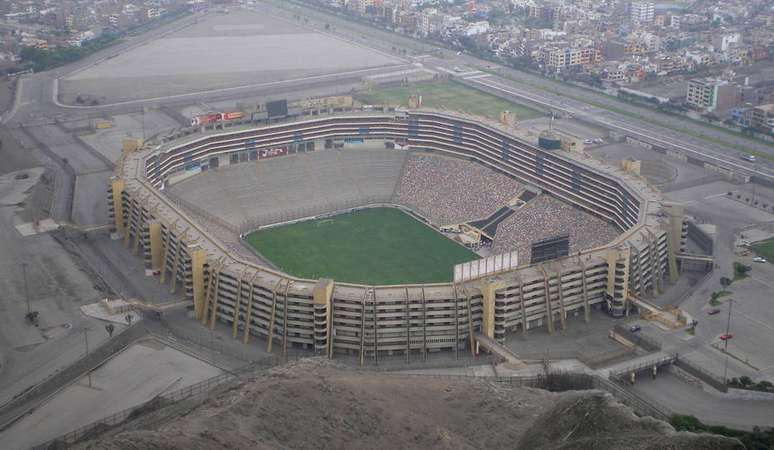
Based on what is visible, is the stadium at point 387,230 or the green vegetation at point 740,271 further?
the green vegetation at point 740,271

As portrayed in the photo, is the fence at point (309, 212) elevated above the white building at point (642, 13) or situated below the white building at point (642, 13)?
below

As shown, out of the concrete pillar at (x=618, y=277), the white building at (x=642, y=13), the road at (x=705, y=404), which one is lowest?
the road at (x=705, y=404)

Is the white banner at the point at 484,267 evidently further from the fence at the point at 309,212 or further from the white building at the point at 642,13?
the white building at the point at 642,13

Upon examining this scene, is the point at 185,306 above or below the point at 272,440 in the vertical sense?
below

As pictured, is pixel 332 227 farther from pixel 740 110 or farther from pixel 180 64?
pixel 180 64

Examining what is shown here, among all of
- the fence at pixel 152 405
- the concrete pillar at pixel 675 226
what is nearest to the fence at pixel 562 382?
the fence at pixel 152 405

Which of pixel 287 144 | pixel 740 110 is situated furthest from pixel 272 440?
pixel 740 110

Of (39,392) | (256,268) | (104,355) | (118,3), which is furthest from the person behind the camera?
(118,3)
